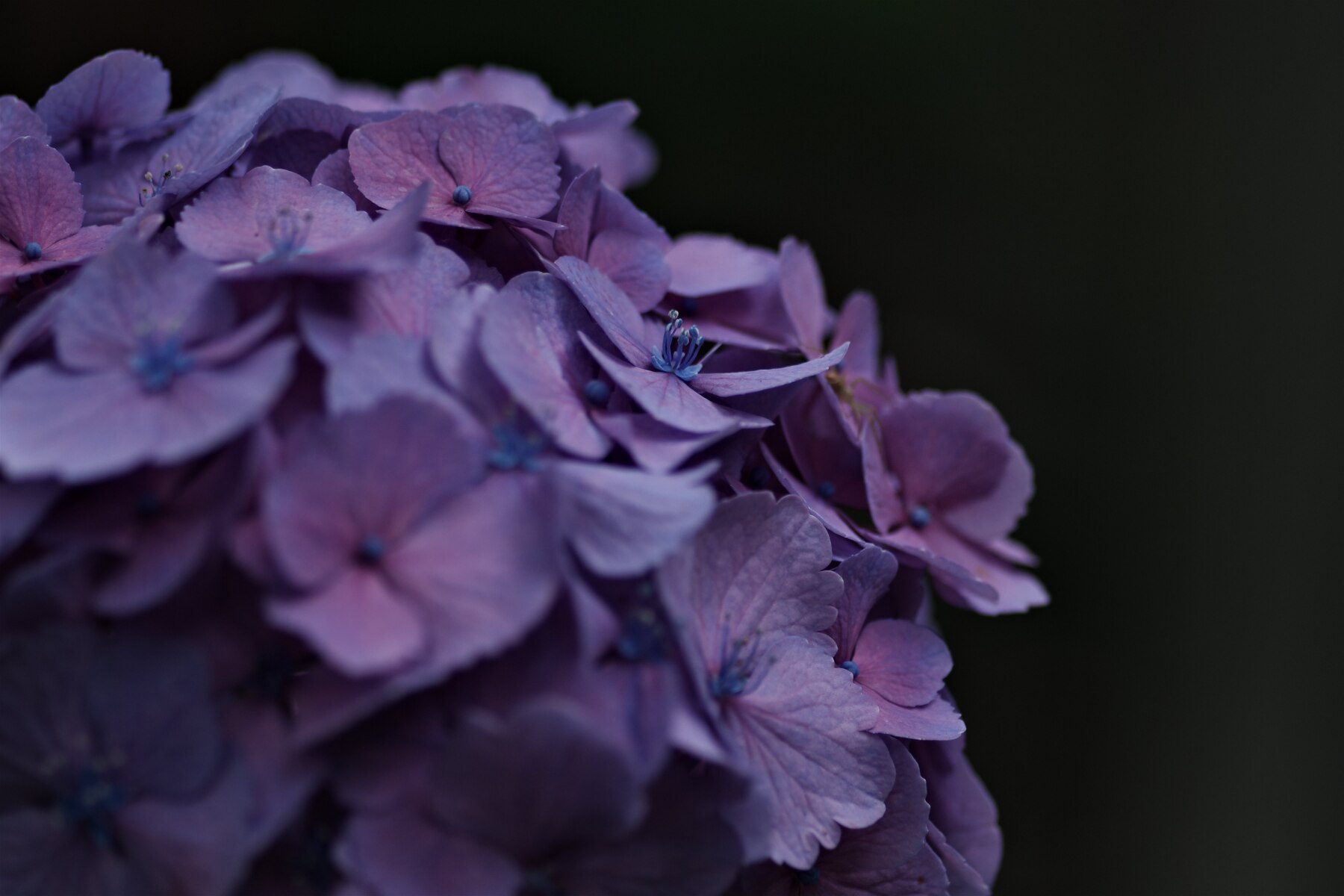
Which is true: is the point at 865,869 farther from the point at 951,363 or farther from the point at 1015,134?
the point at 1015,134

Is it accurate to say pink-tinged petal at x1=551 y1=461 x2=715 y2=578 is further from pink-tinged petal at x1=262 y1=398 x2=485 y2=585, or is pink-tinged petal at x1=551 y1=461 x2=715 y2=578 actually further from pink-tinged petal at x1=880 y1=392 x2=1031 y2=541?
pink-tinged petal at x1=880 y1=392 x2=1031 y2=541

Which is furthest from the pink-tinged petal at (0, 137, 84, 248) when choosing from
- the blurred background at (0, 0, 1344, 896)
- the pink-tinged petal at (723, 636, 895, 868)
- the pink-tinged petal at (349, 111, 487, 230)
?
the blurred background at (0, 0, 1344, 896)

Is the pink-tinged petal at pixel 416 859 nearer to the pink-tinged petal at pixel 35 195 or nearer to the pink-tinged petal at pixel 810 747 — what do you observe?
the pink-tinged petal at pixel 810 747

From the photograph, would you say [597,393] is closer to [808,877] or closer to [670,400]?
[670,400]

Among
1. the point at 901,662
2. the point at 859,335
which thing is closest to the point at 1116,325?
the point at 859,335

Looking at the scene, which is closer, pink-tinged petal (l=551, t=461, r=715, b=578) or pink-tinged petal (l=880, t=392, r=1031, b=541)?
pink-tinged petal (l=551, t=461, r=715, b=578)

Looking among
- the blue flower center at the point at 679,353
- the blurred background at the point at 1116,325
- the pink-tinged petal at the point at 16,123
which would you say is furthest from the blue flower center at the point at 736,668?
the blurred background at the point at 1116,325
